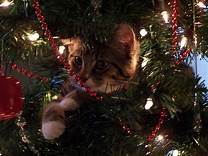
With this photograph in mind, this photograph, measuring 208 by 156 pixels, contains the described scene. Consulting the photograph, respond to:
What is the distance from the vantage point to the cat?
0.63 meters

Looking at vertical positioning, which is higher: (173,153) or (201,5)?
(201,5)

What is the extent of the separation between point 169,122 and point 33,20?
0.83ft

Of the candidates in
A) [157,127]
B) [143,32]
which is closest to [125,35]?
[143,32]

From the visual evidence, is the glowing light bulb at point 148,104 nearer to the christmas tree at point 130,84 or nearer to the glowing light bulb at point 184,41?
the christmas tree at point 130,84

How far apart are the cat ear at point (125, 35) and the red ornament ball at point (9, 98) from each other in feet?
0.54

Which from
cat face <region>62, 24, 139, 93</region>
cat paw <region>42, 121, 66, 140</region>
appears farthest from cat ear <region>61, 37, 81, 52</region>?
cat paw <region>42, 121, 66, 140</region>

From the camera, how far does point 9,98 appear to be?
0.56 metres

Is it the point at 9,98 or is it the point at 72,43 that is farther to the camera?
the point at 72,43

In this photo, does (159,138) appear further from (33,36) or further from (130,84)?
(33,36)

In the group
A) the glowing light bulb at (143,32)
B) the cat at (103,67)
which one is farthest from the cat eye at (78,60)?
the glowing light bulb at (143,32)

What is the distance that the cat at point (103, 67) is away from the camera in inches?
24.8

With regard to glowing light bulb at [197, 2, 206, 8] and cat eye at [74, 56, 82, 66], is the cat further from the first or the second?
glowing light bulb at [197, 2, 206, 8]

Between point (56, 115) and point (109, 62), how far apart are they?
112mm

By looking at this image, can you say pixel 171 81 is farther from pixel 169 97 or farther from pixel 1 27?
pixel 1 27
